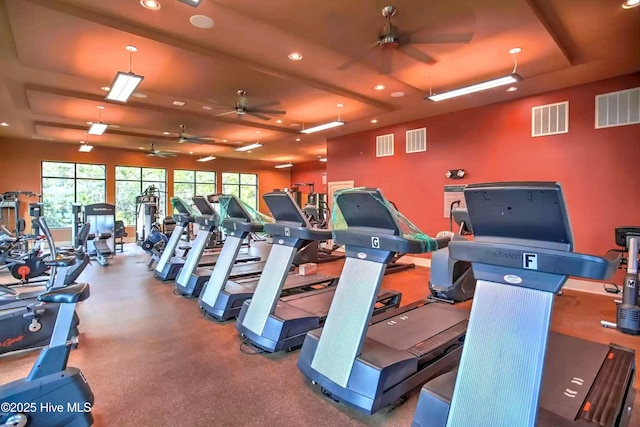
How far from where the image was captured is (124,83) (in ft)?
14.9

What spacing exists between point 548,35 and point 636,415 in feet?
12.8

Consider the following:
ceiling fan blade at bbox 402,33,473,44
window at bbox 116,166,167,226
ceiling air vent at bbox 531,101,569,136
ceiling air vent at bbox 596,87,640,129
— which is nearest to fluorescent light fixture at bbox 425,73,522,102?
ceiling fan blade at bbox 402,33,473,44

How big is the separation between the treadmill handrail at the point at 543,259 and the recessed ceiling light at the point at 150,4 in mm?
3698

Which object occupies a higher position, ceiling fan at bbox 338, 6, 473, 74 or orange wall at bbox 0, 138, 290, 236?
ceiling fan at bbox 338, 6, 473, 74

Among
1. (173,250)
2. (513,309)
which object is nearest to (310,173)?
(173,250)

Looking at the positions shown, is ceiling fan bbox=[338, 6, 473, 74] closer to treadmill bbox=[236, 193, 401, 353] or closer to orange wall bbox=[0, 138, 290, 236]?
treadmill bbox=[236, 193, 401, 353]

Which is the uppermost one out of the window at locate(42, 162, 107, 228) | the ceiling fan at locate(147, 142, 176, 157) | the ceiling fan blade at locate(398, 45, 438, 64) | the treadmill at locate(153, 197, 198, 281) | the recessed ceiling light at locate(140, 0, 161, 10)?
the recessed ceiling light at locate(140, 0, 161, 10)

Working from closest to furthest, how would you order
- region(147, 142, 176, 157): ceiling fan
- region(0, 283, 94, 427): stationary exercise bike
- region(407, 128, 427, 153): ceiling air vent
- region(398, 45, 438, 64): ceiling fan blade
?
1. region(0, 283, 94, 427): stationary exercise bike
2. region(398, 45, 438, 64): ceiling fan blade
3. region(407, 128, 427, 153): ceiling air vent
4. region(147, 142, 176, 157): ceiling fan

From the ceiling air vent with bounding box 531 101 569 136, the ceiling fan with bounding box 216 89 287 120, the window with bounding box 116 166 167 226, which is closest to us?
the ceiling air vent with bounding box 531 101 569 136

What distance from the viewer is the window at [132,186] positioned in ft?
39.3

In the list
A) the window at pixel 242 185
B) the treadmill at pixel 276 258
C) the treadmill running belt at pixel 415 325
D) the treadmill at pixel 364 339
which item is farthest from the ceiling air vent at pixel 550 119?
the window at pixel 242 185

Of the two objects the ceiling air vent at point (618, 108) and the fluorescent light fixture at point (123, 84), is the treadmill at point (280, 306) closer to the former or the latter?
the fluorescent light fixture at point (123, 84)

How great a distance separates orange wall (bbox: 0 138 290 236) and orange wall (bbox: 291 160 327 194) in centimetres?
202

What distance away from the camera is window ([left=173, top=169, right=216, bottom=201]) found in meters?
13.2
